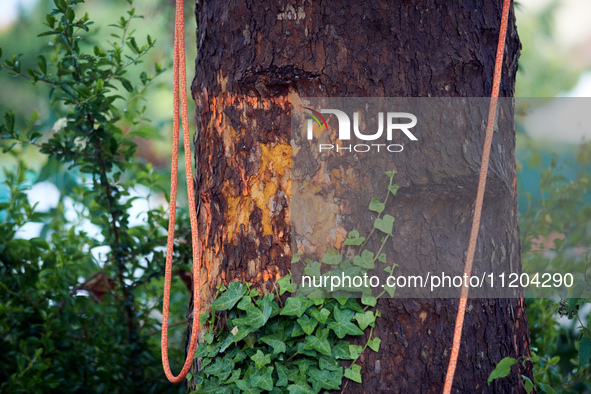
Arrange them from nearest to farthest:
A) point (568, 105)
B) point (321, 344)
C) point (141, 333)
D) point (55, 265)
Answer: point (321, 344)
point (55, 265)
point (141, 333)
point (568, 105)

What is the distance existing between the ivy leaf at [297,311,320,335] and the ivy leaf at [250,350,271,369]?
0.32 ft

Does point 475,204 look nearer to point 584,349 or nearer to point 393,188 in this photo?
point 393,188

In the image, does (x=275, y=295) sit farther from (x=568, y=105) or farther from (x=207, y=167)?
(x=568, y=105)

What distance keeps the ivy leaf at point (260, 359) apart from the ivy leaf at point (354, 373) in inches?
6.8

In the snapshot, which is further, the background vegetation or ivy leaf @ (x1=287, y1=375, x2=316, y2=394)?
the background vegetation

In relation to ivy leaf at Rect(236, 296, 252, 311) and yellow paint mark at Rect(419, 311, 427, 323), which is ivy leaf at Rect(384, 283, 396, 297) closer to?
yellow paint mark at Rect(419, 311, 427, 323)

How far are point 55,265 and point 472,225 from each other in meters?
1.59

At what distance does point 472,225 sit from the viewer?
3.53ft

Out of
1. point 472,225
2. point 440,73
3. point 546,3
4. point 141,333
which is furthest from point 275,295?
point 546,3

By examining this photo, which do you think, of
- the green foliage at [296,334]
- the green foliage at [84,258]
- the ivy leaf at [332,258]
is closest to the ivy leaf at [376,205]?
the green foliage at [296,334]

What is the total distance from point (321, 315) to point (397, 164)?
382 millimetres

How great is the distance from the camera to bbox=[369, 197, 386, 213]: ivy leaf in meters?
1.09

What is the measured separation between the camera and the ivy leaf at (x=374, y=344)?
1.05 meters

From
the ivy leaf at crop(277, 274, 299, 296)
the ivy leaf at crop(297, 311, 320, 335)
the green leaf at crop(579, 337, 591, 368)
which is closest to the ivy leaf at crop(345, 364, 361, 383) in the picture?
the ivy leaf at crop(297, 311, 320, 335)
